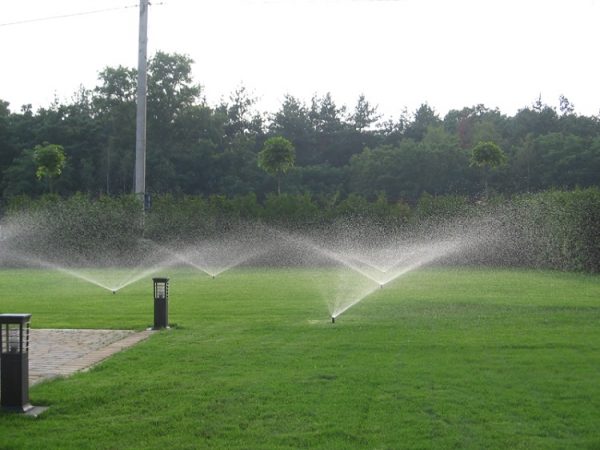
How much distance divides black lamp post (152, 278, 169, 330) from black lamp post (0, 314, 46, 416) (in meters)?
4.32

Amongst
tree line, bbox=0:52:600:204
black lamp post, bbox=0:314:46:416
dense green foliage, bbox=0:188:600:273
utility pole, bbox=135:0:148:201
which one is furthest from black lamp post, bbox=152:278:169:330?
tree line, bbox=0:52:600:204

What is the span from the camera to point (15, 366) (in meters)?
5.59

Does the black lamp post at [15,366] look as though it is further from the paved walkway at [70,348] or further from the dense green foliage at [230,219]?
the dense green foliage at [230,219]

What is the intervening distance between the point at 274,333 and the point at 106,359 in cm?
238

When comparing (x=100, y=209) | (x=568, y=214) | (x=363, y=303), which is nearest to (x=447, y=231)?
(x=568, y=214)

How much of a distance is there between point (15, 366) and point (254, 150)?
58.2 m

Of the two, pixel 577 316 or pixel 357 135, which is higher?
pixel 357 135

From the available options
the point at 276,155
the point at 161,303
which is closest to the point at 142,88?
the point at 276,155

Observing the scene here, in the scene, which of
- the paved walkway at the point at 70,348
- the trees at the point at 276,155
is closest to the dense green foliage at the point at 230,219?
the trees at the point at 276,155

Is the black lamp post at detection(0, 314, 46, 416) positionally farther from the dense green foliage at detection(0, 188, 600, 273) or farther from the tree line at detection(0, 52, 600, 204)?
the tree line at detection(0, 52, 600, 204)

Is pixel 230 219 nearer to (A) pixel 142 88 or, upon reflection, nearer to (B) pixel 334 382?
(A) pixel 142 88

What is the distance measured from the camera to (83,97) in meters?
72.1

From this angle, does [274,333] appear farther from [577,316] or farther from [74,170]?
[74,170]

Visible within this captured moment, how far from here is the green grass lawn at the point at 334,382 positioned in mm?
4961
